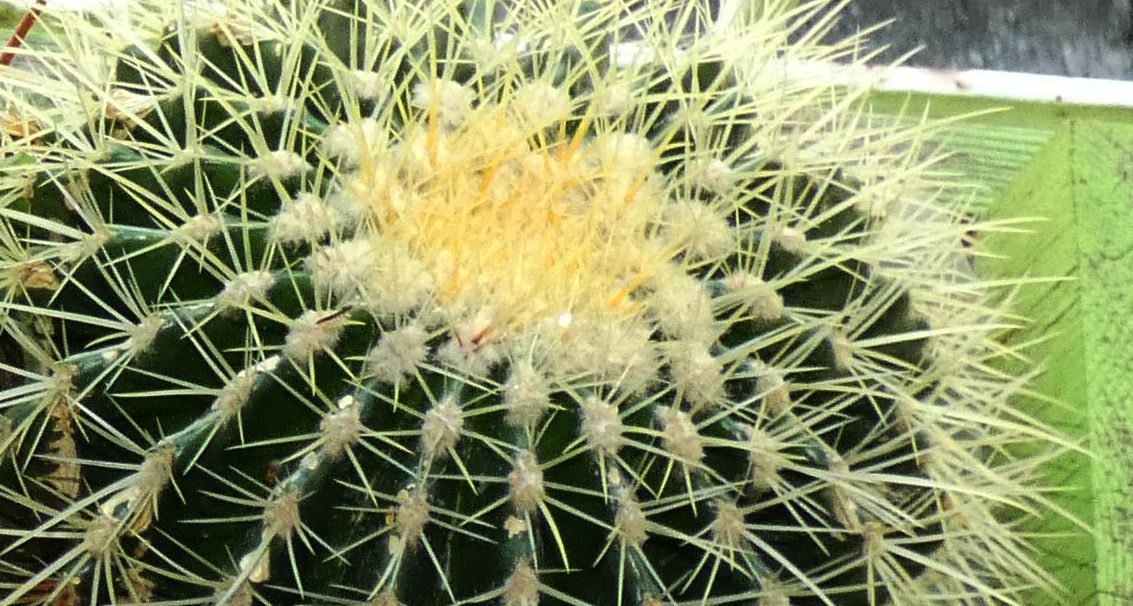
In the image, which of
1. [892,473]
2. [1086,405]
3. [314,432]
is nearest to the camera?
[314,432]

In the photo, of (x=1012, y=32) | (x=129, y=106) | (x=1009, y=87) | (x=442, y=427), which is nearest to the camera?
(x=442, y=427)

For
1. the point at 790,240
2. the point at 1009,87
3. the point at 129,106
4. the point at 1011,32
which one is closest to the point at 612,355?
the point at 790,240

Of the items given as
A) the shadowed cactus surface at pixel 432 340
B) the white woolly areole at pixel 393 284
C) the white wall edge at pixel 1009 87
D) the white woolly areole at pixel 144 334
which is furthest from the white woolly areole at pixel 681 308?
the white wall edge at pixel 1009 87

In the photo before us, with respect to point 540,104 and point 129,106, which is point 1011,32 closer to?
point 540,104

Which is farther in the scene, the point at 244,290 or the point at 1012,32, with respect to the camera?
the point at 1012,32

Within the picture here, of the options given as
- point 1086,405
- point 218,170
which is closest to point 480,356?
point 218,170

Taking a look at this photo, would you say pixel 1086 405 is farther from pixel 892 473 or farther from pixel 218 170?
pixel 218 170

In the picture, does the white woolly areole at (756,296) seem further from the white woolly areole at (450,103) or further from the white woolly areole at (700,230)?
the white woolly areole at (450,103)
